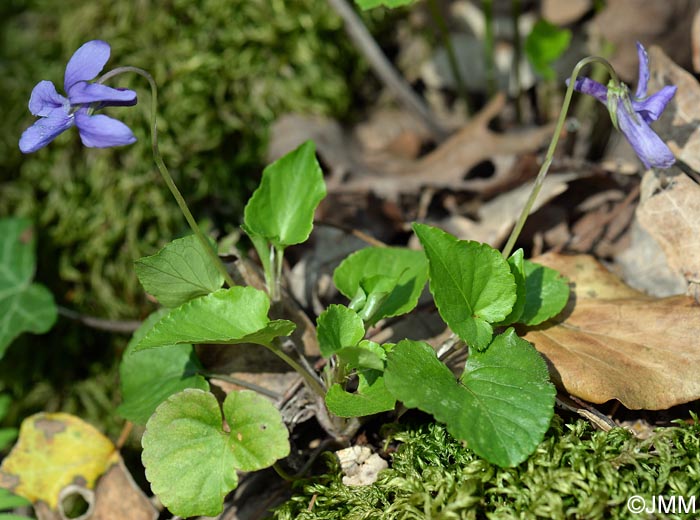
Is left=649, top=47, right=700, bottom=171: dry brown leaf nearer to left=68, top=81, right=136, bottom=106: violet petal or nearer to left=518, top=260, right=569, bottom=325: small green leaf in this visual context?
left=518, top=260, right=569, bottom=325: small green leaf

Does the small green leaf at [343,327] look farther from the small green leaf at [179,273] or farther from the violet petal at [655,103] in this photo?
the violet petal at [655,103]

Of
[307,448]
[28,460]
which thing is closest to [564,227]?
[307,448]

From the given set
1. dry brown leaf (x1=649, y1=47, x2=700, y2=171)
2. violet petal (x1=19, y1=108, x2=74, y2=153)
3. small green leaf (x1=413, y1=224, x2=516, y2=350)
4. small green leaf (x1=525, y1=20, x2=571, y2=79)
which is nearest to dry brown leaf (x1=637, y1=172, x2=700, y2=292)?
dry brown leaf (x1=649, y1=47, x2=700, y2=171)

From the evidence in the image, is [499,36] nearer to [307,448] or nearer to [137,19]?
[137,19]

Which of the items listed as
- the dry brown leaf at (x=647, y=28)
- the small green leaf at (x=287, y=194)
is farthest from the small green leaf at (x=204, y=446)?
the dry brown leaf at (x=647, y=28)

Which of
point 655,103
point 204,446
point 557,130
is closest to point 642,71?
point 655,103
